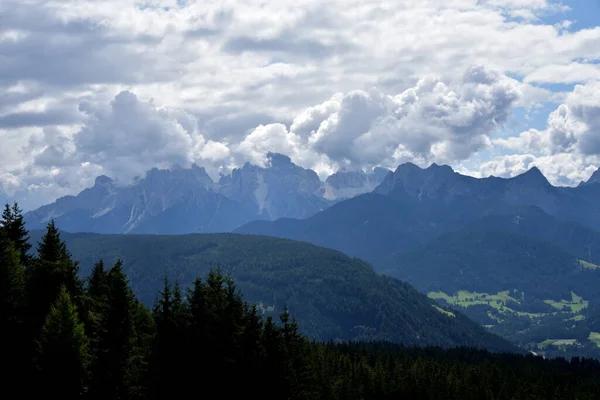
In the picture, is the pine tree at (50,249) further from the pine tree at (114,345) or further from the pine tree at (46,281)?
the pine tree at (114,345)

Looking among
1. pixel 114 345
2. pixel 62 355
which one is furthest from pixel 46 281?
pixel 114 345

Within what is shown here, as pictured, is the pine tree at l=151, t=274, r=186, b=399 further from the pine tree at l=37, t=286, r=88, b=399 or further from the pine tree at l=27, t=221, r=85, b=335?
the pine tree at l=27, t=221, r=85, b=335

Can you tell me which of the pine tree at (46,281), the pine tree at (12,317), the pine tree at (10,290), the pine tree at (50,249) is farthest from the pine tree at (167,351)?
the pine tree at (50,249)

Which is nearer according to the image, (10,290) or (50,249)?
(10,290)

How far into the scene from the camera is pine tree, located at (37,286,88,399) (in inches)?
2264

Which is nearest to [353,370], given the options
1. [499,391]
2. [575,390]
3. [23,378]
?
[499,391]

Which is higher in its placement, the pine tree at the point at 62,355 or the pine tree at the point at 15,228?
the pine tree at the point at 15,228

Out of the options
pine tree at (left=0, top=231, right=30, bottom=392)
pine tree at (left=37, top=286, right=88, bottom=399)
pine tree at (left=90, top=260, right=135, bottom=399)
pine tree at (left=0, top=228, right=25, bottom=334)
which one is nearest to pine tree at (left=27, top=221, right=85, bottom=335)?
pine tree at (left=0, top=231, right=30, bottom=392)

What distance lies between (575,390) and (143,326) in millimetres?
126303

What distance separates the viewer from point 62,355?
57750mm

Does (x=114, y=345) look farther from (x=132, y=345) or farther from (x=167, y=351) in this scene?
(x=167, y=351)

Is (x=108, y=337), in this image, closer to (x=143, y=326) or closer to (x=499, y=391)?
(x=143, y=326)

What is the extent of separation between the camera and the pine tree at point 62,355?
5750cm

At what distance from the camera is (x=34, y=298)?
6469cm
